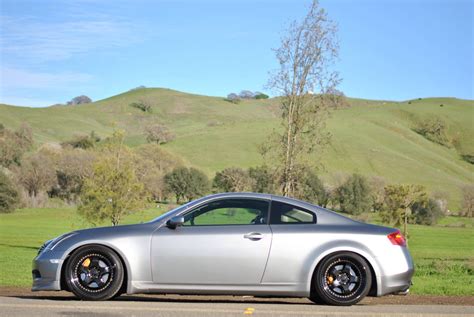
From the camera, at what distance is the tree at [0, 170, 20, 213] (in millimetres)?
67750

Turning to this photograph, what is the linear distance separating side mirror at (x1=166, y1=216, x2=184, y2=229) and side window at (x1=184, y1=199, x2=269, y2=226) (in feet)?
0.52

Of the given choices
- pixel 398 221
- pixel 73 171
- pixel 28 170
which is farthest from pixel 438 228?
pixel 28 170

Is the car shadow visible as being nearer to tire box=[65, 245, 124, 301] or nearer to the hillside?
tire box=[65, 245, 124, 301]

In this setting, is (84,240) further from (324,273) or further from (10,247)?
(10,247)

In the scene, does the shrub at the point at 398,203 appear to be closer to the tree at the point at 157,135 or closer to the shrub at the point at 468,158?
the tree at the point at 157,135

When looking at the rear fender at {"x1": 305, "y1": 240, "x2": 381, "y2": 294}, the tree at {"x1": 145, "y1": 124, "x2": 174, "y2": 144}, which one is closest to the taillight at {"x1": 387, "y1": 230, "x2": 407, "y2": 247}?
the rear fender at {"x1": 305, "y1": 240, "x2": 381, "y2": 294}

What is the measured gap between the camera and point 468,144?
126 meters

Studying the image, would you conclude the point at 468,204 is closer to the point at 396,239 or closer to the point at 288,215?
the point at 396,239

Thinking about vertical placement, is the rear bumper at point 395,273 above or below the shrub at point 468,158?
below

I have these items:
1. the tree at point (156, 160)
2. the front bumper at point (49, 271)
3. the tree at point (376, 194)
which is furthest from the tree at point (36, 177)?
the front bumper at point (49, 271)

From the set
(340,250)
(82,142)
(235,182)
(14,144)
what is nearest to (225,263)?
(340,250)

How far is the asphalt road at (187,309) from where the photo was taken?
8.01 metres

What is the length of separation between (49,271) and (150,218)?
139 feet

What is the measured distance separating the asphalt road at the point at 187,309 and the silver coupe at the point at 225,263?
0.76ft
